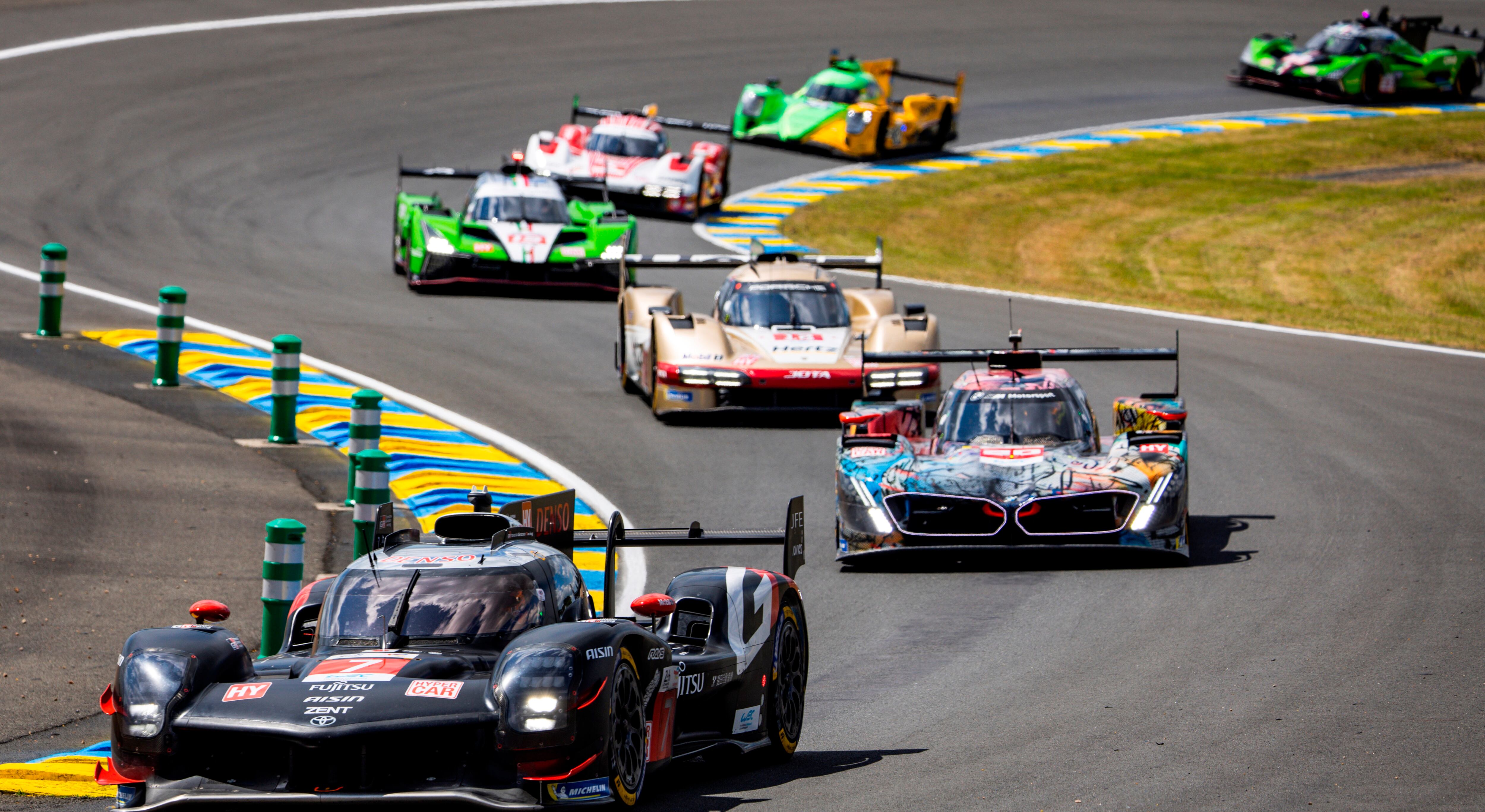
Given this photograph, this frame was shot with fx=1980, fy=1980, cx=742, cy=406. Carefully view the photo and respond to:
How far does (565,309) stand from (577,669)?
19.2 meters

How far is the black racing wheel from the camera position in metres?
8.16

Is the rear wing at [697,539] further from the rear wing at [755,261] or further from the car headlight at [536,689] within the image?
the rear wing at [755,261]

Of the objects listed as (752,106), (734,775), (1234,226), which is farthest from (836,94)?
(734,775)

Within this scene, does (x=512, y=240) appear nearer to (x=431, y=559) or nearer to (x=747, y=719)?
(x=747, y=719)

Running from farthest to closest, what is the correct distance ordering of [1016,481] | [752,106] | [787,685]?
[752,106] < [1016,481] < [787,685]

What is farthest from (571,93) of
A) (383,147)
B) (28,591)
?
(28,591)

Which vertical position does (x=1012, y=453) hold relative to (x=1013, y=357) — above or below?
below

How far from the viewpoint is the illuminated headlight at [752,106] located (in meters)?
40.7

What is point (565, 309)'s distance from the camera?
26984 mm

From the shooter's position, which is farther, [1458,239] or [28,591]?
[1458,239]

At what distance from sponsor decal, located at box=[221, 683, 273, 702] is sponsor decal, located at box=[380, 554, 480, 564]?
1.18 m

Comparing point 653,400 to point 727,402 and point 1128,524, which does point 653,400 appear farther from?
point 1128,524

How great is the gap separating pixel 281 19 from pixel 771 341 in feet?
101

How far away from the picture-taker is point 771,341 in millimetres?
21250
